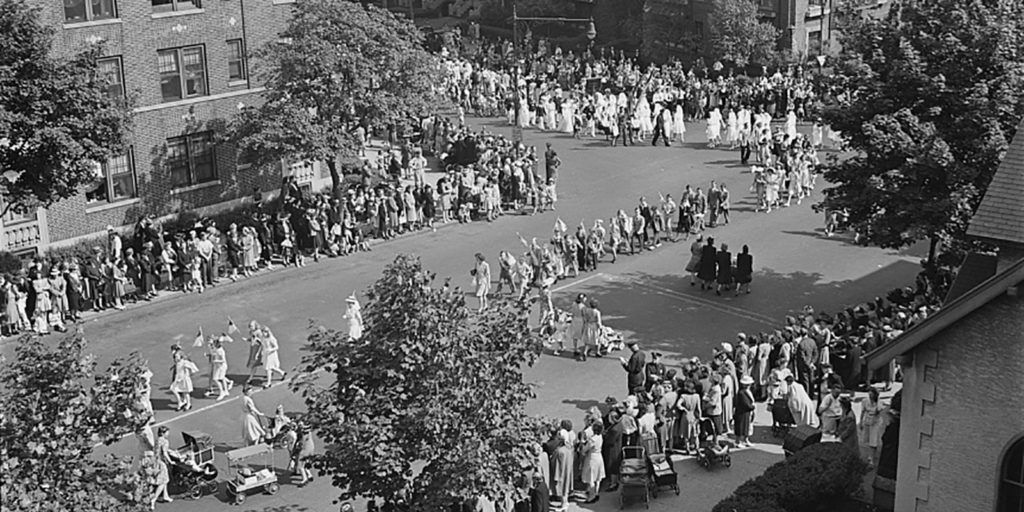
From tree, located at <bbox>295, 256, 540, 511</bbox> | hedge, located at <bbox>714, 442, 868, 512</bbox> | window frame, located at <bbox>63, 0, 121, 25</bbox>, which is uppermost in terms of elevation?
window frame, located at <bbox>63, 0, 121, 25</bbox>

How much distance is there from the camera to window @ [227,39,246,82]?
139 ft

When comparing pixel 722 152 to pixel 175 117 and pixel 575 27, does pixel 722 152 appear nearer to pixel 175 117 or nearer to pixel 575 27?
pixel 175 117

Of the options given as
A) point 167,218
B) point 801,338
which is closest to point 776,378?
point 801,338

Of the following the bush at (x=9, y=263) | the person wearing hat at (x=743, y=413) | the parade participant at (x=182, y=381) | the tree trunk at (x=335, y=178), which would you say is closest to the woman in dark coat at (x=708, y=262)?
the person wearing hat at (x=743, y=413)

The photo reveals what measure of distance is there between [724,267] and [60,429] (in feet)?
74.9

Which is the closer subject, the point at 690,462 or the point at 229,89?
the point at 690,462

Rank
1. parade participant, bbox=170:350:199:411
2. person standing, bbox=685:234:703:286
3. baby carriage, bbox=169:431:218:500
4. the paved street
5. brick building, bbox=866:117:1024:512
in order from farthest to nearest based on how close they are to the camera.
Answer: person standing, bbox=685:234:703:286 → parade participant, bbox=170:350:199:411 → the paved street → baby carriage, bbox=169:431:218:500 → brick building, bbox=866:117:1024:512

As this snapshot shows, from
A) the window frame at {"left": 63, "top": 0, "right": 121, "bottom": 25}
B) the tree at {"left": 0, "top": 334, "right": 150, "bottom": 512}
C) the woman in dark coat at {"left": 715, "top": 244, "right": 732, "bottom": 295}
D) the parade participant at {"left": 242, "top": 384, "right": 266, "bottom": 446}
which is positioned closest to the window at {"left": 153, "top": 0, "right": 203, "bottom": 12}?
the window frame at {"left": 63, "top": 0, "right": 121, "bottom": 25}

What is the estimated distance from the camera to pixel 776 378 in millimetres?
27672

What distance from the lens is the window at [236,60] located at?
42375 mm

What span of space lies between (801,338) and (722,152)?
23.4 m

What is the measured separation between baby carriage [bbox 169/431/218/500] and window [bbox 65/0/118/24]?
17.9 metres

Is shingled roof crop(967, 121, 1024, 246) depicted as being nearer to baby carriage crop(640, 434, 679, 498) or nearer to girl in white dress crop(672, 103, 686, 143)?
baby carriage crop(640, 434, 679, 498)

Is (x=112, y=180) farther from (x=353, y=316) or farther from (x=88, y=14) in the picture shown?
(x=353, y=316)
